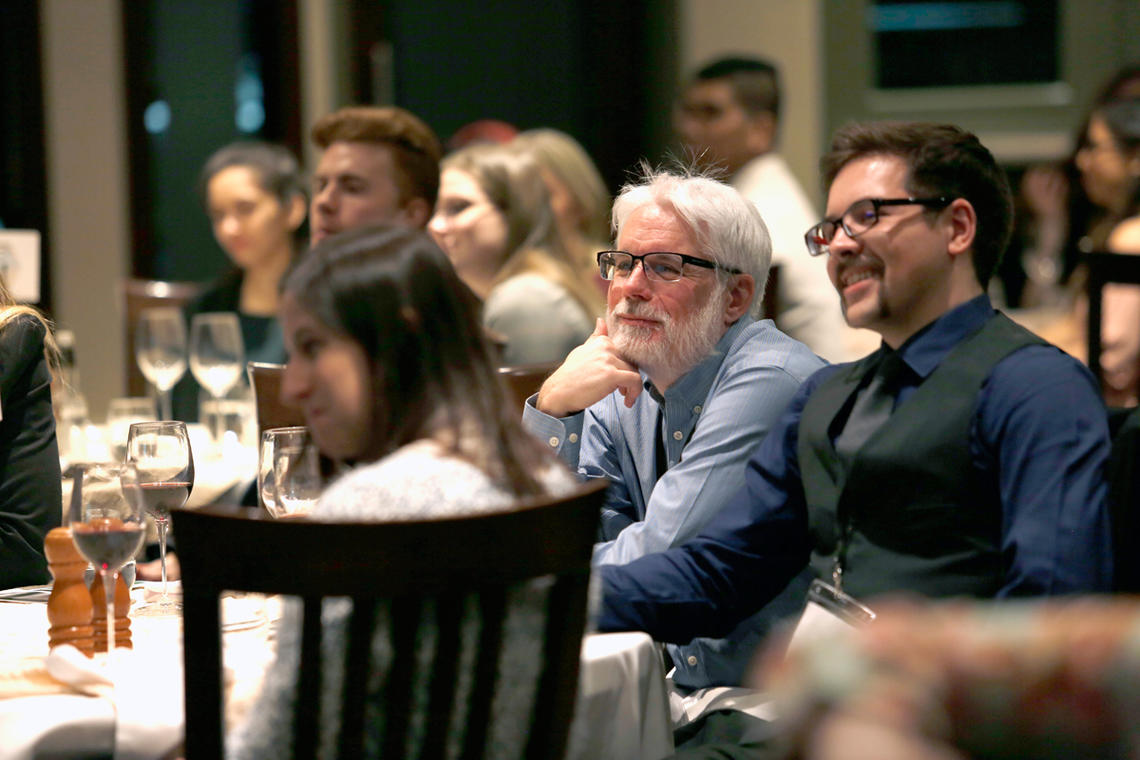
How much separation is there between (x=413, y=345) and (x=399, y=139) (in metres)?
2.57

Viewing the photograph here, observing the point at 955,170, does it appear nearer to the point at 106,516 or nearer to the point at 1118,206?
the point at 106,516

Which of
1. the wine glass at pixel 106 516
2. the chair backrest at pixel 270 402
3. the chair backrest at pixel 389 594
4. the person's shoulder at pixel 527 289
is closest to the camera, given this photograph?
the chair backrest at pixel 389 594

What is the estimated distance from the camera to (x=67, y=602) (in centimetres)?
167

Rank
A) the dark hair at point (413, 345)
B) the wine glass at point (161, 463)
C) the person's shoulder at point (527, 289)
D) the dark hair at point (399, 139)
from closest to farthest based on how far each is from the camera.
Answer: the dark hair at point (413, 345) → the wine glass at point (161, 463) → the dark hair at point (399, 139) → the person's shoulder at point (527, 289)

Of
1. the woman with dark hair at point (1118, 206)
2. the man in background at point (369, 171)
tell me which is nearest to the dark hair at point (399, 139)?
the man in background at point (369, 171)

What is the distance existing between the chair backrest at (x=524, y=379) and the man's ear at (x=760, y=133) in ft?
8.15

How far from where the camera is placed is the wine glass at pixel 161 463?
73.5 inches

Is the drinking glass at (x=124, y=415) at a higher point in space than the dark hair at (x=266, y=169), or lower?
lower

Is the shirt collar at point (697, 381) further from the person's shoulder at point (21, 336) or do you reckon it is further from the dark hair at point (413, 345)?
the person's shoulder at point (21, 336)

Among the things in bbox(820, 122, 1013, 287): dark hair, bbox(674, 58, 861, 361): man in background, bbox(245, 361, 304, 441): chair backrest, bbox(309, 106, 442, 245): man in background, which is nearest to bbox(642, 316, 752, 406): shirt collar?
bbox(820, 122, 1013, 287): dark hair

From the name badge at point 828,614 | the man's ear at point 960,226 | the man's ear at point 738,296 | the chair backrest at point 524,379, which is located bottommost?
the name badge at point 828,614

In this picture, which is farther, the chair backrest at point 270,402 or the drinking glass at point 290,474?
the chair backrest at point 270,402

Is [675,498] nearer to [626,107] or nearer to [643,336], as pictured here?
[643,336]

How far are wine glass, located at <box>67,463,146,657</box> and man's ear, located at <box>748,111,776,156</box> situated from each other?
3.69m
